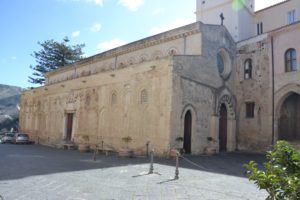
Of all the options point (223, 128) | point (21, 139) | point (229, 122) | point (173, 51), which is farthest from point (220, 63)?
point (21, 139)

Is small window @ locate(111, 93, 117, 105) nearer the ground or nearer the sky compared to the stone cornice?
nearer the ground

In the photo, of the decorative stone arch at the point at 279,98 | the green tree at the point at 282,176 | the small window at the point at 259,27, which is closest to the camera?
the green tree at the point at 282,176

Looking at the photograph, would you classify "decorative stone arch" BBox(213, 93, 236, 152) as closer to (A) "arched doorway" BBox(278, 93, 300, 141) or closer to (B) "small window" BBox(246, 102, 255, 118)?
(B) "small window" BBox(246, 102, 255, 118)

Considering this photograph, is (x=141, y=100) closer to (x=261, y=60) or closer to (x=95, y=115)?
(x=95, y=115)

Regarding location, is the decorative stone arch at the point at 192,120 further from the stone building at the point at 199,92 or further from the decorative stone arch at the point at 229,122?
the decorative stone arch at the point at 229,122

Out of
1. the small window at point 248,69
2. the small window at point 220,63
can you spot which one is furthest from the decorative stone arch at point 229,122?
the small window at point 248,69

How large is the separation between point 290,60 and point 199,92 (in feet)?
23.9

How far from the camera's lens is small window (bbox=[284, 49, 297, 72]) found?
1995 centimetres

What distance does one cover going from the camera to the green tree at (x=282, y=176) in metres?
2.94

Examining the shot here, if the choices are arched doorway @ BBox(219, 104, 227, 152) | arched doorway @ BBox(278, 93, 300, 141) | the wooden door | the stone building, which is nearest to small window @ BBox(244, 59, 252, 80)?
the stone building

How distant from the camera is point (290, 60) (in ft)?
66.2

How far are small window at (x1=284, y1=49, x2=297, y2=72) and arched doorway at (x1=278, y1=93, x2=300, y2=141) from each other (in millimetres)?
2242

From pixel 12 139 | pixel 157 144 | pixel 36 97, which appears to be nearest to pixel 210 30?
pixel 157 144

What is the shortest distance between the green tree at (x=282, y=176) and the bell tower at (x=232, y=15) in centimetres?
2383
